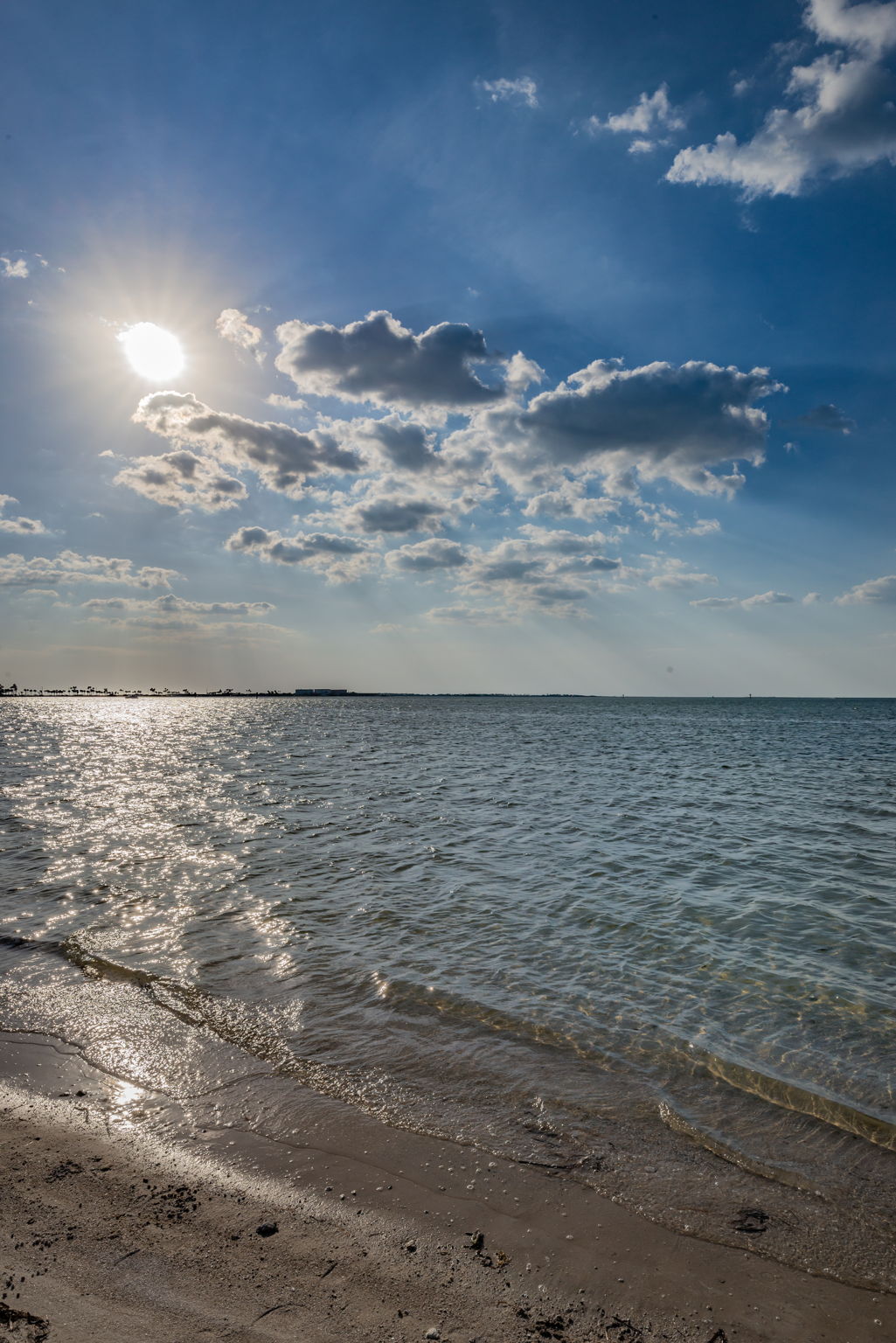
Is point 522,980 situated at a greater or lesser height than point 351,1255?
lesser

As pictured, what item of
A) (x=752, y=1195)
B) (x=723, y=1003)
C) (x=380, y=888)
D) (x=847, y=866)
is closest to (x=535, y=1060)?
(x=752, y=1195)

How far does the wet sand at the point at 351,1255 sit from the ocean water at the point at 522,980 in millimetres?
459

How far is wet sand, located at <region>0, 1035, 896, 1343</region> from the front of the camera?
4410mm

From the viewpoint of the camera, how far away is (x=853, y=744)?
2638 inches

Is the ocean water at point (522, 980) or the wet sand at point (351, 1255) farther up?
the wet sand at point (351, 1255)

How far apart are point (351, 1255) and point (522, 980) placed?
5864 millimetres

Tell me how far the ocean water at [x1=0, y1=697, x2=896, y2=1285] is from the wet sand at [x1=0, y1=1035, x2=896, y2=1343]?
0.46 m

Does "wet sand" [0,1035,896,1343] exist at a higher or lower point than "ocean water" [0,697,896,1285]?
higher

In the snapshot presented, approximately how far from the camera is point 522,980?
10547 mm

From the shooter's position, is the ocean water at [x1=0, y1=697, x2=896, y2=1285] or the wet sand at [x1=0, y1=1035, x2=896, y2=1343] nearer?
the wet sand at [x1=0, y1=1035, x2=896, y2=1343]

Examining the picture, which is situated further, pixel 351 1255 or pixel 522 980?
pixel 522 980

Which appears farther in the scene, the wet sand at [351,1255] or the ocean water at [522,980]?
the ocean water at [522,980]

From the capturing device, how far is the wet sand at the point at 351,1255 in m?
4.41

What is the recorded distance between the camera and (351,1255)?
16.5ft
